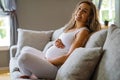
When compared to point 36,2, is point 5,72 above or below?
below

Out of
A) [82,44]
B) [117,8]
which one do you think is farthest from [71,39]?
[117,8]

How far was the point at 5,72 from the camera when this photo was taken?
4.37 metres

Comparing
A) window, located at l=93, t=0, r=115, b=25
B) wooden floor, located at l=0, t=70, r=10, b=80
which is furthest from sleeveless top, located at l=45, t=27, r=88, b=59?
window, located at l=93, t=0, r=115, b=25

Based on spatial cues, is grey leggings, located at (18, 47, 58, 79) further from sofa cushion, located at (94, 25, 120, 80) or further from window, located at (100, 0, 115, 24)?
window, located at (100, 0, 115, 24)

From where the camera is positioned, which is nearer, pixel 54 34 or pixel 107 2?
pixel 54 34

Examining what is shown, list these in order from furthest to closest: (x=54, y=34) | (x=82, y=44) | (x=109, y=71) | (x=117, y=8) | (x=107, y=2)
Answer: (x=107, y=2)
(x=117, y=8)
(x=54, y=34)
(x=82, y=44)
(x=109, y=71)

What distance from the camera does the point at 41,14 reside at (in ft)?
15.4

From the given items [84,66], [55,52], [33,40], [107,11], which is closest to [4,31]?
[33,40]

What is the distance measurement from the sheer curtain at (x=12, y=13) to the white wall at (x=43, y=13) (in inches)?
5.4

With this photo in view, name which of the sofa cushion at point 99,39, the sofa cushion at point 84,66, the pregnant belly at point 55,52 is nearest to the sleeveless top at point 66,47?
the pregnant belly at point 55,52

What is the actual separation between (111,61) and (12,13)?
330 cm

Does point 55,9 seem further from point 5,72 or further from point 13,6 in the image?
point 5,72

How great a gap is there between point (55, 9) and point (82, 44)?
269cm

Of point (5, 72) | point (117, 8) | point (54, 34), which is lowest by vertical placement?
point (5, 72)
